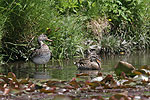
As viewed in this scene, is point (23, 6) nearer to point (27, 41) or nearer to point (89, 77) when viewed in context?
point (27, 41)

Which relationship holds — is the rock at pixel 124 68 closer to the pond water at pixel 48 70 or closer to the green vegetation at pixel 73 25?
the pond water at pixel 48 70

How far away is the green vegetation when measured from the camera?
433 inches

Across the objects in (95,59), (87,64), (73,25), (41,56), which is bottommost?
(87,64)

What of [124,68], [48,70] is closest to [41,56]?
[48,70]

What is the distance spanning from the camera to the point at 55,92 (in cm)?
610

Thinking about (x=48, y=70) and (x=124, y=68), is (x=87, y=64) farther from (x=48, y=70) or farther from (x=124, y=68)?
(x=124, y=68)

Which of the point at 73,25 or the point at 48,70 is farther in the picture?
the point at 73,25

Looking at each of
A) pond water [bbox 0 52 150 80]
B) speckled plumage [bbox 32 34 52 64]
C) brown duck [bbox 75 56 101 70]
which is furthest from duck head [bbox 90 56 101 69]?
speckled plumage [bbox 32 34 52 64]

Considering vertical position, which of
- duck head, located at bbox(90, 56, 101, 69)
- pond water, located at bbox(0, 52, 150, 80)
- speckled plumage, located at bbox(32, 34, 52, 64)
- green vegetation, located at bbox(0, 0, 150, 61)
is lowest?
pond water, located at bbox(0, 52, 150, 80)

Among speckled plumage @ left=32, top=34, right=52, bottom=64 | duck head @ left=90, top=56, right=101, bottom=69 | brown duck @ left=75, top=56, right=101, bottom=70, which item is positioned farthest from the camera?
speckled plumage @ left=32, top=34, right=52, bottom=64

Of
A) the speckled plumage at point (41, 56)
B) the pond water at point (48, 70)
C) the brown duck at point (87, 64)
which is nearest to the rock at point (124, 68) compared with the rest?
the pond water at point (48, 70)

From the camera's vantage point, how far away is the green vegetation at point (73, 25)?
11.0m

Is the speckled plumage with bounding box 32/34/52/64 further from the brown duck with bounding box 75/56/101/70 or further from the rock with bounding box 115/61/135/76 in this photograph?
the rock with bounding box 115/61/135/76

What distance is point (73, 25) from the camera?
12695 millimetres
